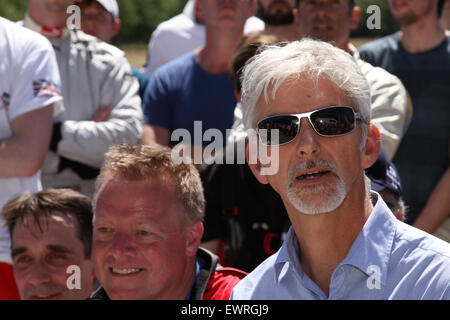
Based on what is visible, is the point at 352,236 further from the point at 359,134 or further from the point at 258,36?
the point at 258,36

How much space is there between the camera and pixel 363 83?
2357mm

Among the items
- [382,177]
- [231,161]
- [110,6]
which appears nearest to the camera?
[382,177]

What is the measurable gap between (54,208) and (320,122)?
1.70m

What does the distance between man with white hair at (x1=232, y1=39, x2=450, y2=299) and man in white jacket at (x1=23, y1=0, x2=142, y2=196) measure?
1683 mm

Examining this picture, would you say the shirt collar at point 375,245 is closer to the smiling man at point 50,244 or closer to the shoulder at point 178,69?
the smiling man at point 50,244

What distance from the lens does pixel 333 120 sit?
2.28 meters

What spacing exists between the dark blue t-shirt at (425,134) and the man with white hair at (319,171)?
179 centimetres

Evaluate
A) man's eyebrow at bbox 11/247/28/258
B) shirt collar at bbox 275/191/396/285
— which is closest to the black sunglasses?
shirt collar at bbox 275/191/396/285

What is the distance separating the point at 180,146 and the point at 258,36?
681mm

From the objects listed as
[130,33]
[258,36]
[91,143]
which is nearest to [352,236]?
[258,36]

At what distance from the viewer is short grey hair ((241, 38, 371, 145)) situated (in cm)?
232

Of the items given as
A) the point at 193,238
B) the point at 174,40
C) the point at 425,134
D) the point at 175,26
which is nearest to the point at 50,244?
the point at 193,238

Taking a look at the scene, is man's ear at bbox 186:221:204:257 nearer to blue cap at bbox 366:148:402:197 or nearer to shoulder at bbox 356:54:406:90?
blue cap at bbox 366:148:402:197

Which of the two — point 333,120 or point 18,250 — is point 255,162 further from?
point 18,250
